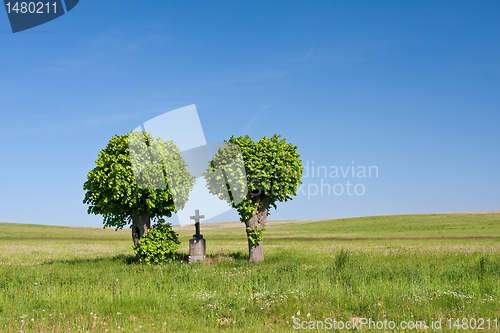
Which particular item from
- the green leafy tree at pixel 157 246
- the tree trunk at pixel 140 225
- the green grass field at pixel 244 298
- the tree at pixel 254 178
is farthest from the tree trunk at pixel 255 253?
the tree trunk at pixel 140 225

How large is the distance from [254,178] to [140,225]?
835cm

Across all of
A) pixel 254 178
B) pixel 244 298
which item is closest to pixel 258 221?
pixel 254 178

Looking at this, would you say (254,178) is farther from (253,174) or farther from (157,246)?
(157,246)

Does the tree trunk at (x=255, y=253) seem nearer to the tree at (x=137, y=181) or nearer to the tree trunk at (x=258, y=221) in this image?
the tree trunk at (x=258, y=221)

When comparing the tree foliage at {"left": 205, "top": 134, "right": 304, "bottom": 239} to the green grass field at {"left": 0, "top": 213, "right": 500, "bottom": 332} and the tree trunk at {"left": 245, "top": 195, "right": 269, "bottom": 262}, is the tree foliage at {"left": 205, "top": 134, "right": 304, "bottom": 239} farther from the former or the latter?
the green grass field at {"left": 0, "top": 213, "right": 500, "bottom": 332}

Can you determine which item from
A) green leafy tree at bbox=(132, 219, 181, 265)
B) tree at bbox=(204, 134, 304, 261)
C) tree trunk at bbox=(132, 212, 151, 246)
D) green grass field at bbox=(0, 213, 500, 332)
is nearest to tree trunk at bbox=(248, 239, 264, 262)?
tree at bbox=(204, 134, 304, 261)

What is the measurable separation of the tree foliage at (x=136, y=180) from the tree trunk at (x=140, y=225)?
355 mm

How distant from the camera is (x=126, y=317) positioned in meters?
11.1

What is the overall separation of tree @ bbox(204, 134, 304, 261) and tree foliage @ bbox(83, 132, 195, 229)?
2.27 m

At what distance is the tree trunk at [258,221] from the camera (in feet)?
75.5

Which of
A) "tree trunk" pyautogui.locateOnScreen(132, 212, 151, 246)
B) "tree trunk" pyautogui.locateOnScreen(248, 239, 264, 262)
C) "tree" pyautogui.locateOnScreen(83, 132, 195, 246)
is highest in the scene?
"tree" pyautogui.locateOnScreen(83, 132, 195, 246)

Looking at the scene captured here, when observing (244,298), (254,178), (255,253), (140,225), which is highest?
(254,178)

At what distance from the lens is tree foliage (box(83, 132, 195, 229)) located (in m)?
22.3

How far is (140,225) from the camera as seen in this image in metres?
23.9
